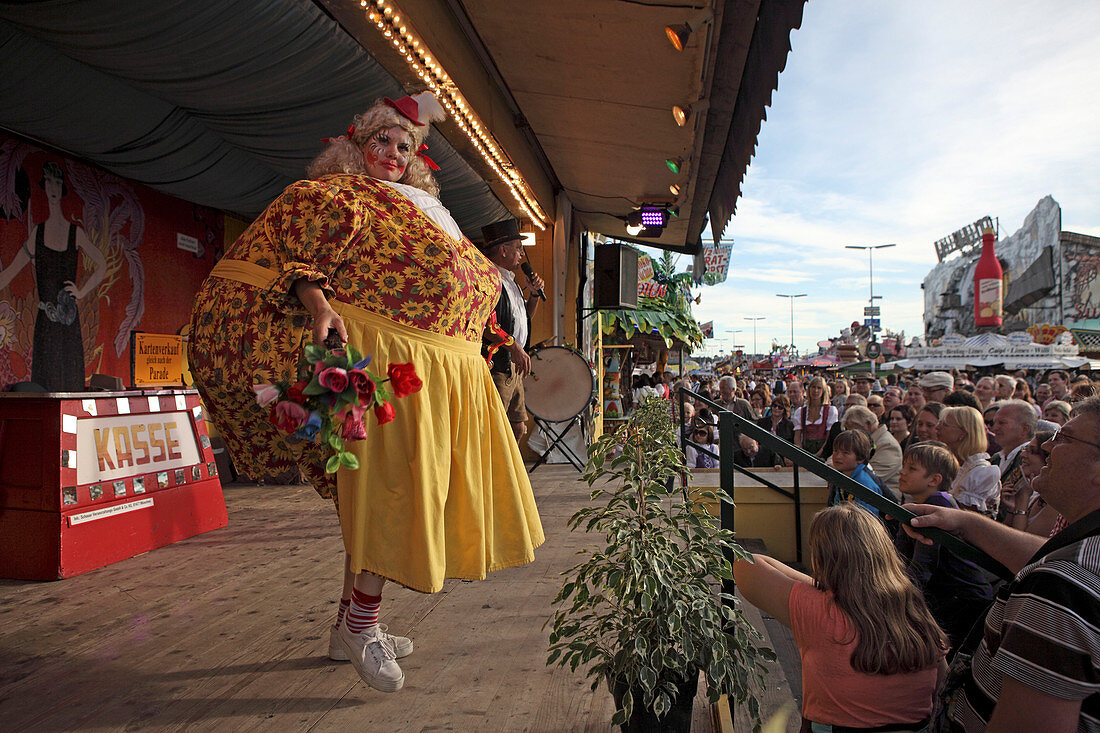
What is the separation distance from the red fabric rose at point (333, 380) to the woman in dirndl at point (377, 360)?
7.7 inches

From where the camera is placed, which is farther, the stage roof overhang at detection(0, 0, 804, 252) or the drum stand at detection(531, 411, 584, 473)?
the drum stand at detection(531, 411, 584, 473)

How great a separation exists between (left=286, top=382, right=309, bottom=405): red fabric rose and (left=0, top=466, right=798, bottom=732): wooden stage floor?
82cm

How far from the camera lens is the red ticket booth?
115 inches

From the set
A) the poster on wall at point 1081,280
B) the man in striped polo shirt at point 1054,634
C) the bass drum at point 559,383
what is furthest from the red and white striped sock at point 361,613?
the poster on wall at point 1081,280

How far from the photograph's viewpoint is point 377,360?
182 cm

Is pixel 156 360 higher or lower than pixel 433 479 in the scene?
higher

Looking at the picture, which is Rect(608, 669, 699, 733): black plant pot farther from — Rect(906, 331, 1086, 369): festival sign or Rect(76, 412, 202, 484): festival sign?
Rect(906, 331, 1086, 369): festival sign

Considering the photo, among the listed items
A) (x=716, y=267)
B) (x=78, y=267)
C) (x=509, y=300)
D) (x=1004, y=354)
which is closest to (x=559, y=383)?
(x=509, y=300)

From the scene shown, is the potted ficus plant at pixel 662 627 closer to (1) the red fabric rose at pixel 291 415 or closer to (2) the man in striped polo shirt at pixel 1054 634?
(2) the man in striped polo shirt at pixel 1054 634

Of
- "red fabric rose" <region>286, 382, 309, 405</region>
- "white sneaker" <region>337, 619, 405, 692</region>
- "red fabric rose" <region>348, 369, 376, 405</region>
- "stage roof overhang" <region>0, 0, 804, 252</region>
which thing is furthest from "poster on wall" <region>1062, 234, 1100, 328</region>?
"red fabric rose" <region>286, 382, 309, 405</region>

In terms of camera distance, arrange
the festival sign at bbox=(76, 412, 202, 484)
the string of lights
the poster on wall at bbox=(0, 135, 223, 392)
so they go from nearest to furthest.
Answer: the string of lights
the festival sign at bbox=(76, 412, 202, 484)
the poster on wall at bbox=(0, 135, 223, 392)

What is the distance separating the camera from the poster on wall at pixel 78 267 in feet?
13.6

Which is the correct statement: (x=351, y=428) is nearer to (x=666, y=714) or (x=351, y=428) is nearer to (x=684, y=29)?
(x=666, y=714)

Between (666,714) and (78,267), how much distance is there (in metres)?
4.87
